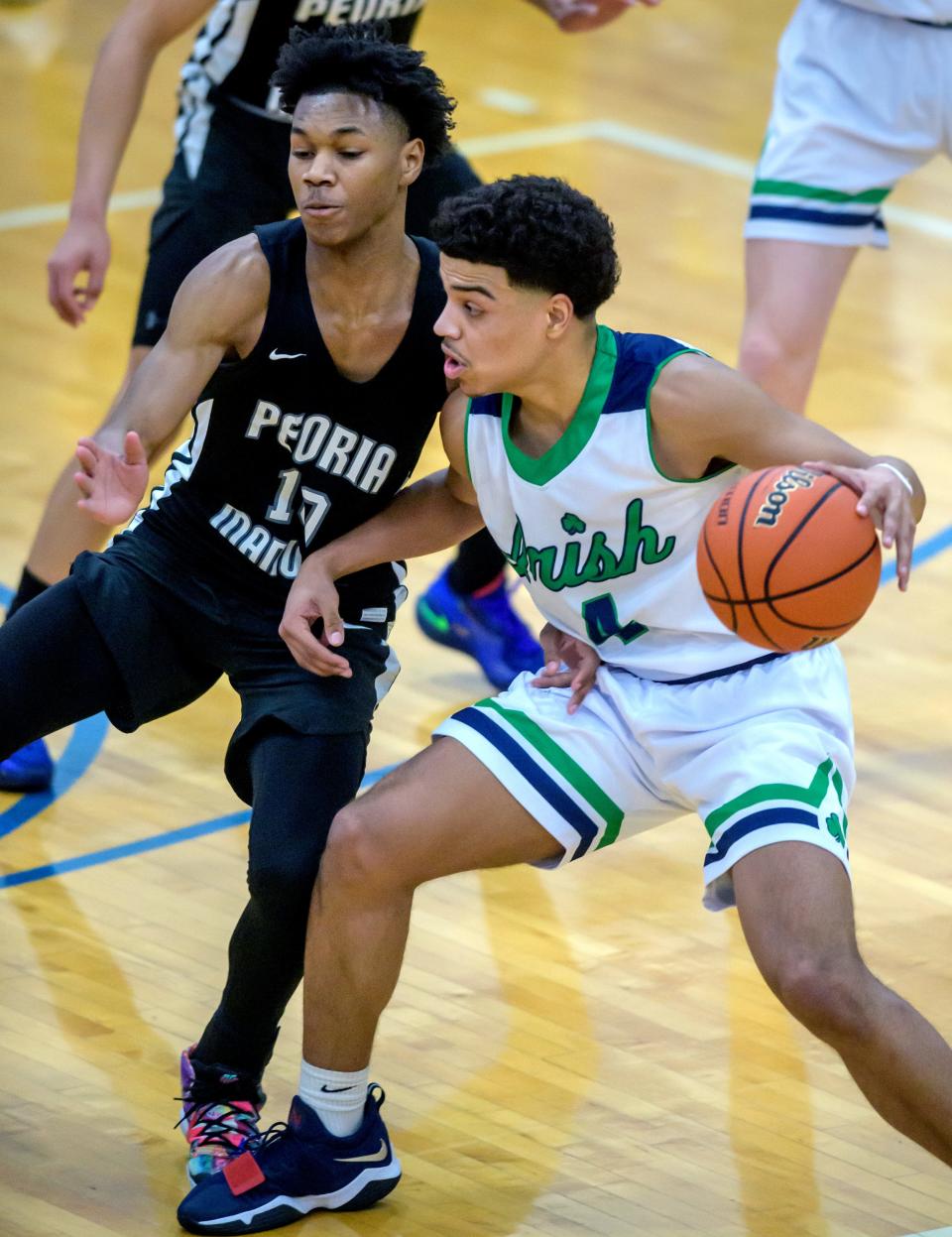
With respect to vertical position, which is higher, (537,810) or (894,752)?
(537,810)

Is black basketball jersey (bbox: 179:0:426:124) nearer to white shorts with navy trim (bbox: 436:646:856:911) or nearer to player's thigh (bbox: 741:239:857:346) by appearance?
player's thigh (bbox: 741:239:857:346)

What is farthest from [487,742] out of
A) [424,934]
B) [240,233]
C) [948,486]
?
[948,486]

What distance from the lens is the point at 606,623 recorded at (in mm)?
3740

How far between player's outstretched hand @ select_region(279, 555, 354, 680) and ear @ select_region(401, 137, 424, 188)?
67 centimetres

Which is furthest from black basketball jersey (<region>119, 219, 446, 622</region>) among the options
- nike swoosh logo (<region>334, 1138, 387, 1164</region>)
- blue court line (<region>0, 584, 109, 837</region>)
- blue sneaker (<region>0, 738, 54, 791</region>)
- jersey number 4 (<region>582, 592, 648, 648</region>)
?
blue sneaker (<region>0, 738, 54, 791</region>)

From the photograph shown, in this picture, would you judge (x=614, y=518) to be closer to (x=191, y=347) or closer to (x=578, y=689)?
(x=578, y=689)

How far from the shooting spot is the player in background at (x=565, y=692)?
3.48m

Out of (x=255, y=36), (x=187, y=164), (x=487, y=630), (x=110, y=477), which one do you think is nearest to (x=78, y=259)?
(x=187, y=164)

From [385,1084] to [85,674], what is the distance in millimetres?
937

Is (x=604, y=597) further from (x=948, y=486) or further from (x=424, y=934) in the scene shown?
(x=948, y=486)

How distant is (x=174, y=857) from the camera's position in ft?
15.7

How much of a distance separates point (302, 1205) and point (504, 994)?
0.87m

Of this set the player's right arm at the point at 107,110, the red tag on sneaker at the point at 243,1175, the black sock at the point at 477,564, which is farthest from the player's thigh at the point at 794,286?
the red tag on sneaker at the point at 243,1175

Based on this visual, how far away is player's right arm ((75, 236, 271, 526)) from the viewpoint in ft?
12.0
